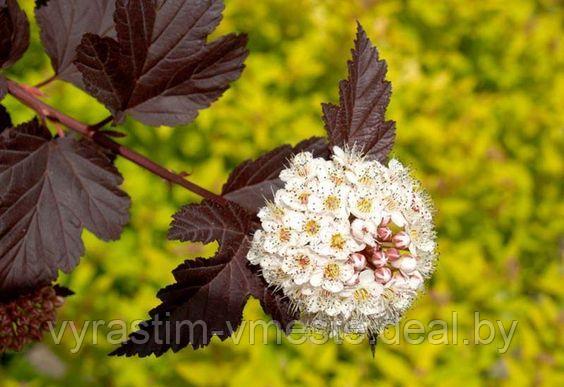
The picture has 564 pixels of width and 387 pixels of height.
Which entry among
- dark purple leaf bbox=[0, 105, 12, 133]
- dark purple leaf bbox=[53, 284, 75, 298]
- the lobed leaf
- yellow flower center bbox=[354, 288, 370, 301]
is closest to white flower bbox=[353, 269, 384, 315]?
yellow flower center bbox=[354, 288, 370, 301]

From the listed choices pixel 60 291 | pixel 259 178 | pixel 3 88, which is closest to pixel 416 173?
pixel 259 178

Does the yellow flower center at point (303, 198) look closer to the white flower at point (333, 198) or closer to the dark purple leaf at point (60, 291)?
the white flower at point (333, 198)

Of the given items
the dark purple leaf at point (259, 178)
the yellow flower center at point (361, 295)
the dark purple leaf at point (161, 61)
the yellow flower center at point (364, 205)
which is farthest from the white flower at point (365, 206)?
the dark purple leaf at point (161, 61)

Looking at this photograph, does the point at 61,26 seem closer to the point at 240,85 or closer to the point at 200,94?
the point at 200,94

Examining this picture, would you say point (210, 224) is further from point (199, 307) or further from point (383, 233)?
point (383, 233)

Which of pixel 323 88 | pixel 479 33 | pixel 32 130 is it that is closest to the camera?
pixel 32 130

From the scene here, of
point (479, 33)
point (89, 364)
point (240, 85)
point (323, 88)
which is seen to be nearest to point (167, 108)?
point (89, 364)

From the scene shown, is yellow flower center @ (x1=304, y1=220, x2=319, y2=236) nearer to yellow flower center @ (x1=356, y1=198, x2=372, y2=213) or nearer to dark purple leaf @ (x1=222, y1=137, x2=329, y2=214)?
yellow flower center @ (x1=356, y1=198, x2=372, y2=213)
